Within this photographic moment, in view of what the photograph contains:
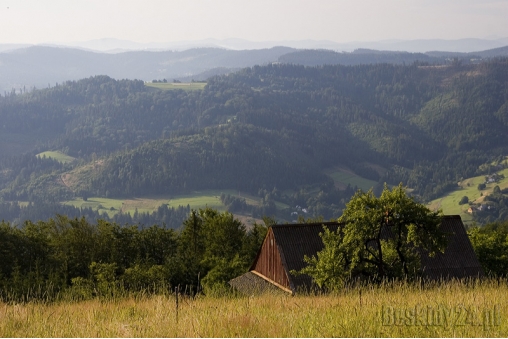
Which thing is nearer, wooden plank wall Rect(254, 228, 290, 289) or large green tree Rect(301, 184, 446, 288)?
large green tree Rect(301, 184, 446, 288)

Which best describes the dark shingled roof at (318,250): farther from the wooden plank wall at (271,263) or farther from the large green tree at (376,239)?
the large green tree at (376,239)

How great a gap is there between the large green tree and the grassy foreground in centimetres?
1253

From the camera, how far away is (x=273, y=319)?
7.64m

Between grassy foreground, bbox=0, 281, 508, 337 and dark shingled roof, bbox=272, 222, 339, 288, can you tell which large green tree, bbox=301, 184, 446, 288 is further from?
dark shingled roof, bbox=272, 222, 339, 288

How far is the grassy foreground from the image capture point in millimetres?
6922

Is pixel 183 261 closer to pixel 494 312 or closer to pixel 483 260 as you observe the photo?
pixel 483 260

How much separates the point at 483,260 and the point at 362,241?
28.7m

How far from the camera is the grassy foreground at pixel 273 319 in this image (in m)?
6.92

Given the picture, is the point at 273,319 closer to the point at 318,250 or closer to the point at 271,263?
the point at 318,250

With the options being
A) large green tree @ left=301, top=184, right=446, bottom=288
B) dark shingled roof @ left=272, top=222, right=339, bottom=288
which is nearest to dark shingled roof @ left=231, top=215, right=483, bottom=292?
dark shingled roof @ left=272, top=222, right=339, bottom=288

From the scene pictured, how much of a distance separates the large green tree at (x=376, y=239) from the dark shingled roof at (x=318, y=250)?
12.8 meters

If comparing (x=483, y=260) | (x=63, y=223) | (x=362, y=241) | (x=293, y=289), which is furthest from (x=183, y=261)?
(x=362, y=241)

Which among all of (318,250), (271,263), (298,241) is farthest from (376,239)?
(271,263)

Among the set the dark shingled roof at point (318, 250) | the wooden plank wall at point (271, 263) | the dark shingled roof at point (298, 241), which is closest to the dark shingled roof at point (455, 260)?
the dark shingled roof at point (318, 250)
